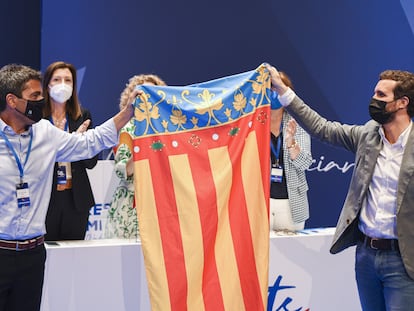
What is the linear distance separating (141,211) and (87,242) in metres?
0.59

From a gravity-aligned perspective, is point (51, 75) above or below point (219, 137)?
above

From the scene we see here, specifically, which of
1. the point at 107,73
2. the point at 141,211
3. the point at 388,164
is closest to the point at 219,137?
the point at 141,211

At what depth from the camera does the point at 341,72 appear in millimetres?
6320

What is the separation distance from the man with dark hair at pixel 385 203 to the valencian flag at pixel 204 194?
44cm

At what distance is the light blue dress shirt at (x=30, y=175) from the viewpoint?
8.82 feet

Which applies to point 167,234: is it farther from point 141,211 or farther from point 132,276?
point 132,276

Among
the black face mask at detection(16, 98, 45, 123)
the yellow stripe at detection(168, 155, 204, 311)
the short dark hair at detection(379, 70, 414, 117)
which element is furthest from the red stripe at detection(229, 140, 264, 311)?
the black face mask at detection(16, 98, 45, 123)

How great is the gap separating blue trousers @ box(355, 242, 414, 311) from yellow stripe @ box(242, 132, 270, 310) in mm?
445

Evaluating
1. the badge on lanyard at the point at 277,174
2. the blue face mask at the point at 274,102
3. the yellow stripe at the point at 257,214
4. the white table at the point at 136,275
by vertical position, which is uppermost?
the blue face mask at the point at 274,102

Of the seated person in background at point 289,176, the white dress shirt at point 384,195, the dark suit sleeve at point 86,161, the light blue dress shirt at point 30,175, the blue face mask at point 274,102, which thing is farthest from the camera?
the seated person in background at point 289,176

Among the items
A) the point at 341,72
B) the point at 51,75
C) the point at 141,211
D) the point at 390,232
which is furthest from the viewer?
the point at 341,72

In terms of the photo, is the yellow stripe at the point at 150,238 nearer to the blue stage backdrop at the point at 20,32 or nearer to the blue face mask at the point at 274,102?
the blue face mask at the point at 274,102

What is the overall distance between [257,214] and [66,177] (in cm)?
121

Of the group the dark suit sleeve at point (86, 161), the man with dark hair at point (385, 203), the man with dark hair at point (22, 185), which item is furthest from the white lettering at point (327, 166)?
the man with dark hair at point (22, 185)
